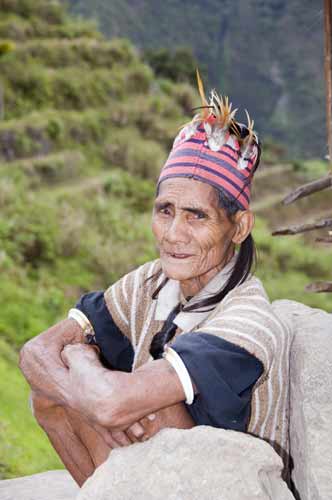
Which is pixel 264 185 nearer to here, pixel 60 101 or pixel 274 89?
pixel 60 101

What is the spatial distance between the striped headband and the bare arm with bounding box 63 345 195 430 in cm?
49

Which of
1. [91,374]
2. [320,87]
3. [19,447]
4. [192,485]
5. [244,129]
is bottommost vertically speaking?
[19,447]

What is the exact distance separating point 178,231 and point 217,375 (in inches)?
16.0

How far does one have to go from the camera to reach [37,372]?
1.84 metres

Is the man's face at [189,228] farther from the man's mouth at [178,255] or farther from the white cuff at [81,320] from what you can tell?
the white cuff at [81,320]

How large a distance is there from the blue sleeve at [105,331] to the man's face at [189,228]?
0.30 meters

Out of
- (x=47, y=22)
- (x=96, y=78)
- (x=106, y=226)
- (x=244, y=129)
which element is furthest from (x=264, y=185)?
(x=244, y=129)

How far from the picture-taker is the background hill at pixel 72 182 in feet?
26.6

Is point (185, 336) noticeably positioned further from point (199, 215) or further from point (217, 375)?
point (199, 215)

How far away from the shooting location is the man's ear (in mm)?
1838

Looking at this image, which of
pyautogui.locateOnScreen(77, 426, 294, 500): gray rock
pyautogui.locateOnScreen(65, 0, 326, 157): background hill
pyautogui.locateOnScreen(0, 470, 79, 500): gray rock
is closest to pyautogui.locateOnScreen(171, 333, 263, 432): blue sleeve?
pyautogui.locateOnScreen(77, 426, 294, 500): gray rock

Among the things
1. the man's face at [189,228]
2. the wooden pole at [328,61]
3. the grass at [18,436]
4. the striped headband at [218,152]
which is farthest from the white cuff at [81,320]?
the grass at [18,436]

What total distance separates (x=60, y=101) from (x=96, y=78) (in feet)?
5.02

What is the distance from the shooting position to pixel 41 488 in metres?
2.65
